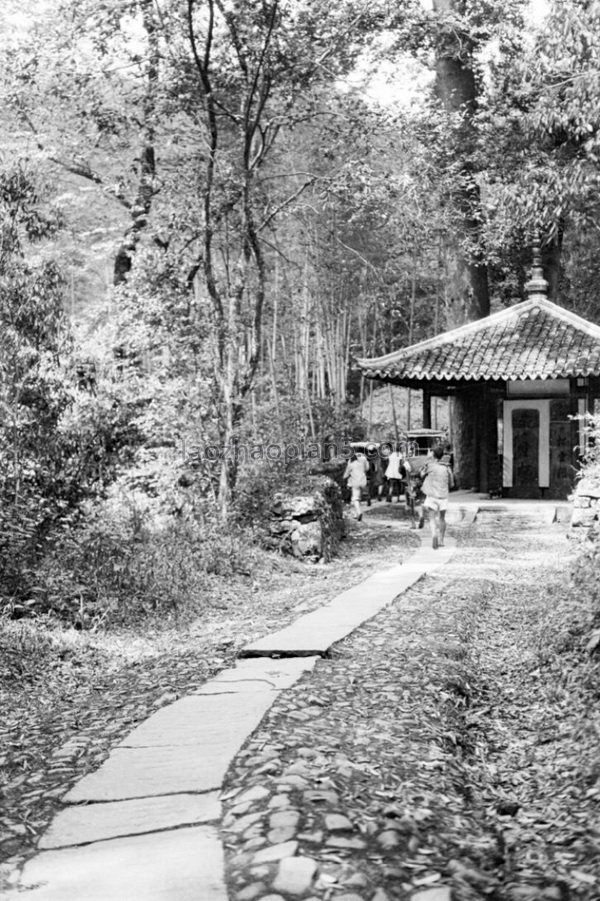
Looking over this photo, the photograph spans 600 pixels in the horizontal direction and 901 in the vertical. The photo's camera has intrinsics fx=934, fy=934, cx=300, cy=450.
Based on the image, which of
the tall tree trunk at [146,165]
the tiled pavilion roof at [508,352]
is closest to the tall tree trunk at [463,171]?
the tiled pavilion roof at [508,352]

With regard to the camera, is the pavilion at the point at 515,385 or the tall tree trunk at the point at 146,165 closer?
the tall tree trunk at the point at 146,165

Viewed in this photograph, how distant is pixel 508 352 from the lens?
66.2 ft

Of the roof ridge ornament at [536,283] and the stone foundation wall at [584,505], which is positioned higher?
the roof ridge ornament at [536,283]

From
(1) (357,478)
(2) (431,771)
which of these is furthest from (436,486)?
(2) (431,771)

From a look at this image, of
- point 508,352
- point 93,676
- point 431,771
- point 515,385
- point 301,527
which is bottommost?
point 93,676

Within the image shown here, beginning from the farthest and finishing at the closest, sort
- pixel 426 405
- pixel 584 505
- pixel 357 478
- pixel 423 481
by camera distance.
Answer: pixel 426 405
pixel 357 478
pixel 423 481
pixel 584 505

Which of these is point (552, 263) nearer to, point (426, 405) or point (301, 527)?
point (426, 405)

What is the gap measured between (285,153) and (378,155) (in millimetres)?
7779

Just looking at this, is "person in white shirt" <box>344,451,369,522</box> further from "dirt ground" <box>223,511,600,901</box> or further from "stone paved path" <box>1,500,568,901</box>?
"stone paved path" <box>1,500,568,901</box>

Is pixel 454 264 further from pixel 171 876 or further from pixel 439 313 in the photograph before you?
pixel 171 876

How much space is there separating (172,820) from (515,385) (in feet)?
61.9

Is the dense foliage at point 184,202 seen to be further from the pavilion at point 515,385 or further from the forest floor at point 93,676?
the pavilion at point 515,385

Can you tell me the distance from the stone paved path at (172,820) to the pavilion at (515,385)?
1494 cm

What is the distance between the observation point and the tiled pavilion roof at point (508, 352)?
63.3 feet
